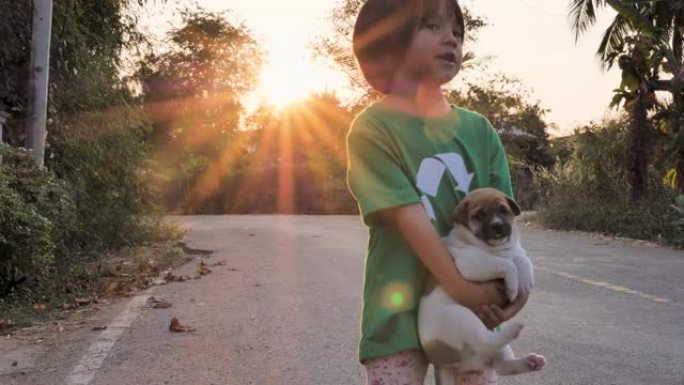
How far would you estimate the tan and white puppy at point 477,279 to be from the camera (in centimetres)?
162

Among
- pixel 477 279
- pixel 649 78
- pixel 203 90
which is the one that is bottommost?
pixel 477 279

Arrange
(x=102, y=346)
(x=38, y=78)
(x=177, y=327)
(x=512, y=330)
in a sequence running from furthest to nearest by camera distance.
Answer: (x=38, y=78), (x=177, y=327), (x=102, y=346), (x=512, y=330)

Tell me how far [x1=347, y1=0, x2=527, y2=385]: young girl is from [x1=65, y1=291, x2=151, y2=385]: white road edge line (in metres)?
3.57

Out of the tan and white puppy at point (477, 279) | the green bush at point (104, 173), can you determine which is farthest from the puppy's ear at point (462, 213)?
the green bush at point (104, 173)

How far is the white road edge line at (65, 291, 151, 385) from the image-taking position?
4951 millimetres

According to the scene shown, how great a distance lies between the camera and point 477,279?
1.65 m

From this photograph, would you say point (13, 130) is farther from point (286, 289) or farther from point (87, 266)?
point (286, 289)

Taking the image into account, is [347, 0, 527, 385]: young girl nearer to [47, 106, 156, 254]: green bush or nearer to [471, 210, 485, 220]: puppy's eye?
[471, 210, 485, 220]: puppy's eye

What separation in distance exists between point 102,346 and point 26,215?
2.28 meters

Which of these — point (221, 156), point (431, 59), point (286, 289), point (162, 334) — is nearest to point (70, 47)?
point (286, 289)

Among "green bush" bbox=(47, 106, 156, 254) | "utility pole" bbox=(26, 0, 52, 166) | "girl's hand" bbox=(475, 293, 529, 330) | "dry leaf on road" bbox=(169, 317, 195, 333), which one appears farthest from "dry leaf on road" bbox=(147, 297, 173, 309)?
"girl's hand" bbox=(475, 293, 529, 330)

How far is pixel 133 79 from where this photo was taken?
550 inches

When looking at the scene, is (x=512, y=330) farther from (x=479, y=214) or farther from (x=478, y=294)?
(x=479, y=214)

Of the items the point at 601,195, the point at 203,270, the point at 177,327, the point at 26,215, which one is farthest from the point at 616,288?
the point at 601,195
